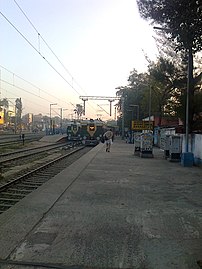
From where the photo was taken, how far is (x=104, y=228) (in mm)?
6902

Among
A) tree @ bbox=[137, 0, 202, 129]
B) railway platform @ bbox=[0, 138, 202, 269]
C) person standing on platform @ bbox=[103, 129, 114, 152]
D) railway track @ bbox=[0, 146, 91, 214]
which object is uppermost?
tree @ bbox=[137, 0, 202, 129]

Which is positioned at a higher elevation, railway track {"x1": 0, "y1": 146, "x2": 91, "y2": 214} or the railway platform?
the railway platform

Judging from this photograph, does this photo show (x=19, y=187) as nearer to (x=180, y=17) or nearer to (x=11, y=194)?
(x=11, y=194)

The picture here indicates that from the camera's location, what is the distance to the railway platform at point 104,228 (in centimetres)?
530

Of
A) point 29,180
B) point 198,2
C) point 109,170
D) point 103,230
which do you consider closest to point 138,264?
point 103,230

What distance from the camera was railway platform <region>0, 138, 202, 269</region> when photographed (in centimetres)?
530

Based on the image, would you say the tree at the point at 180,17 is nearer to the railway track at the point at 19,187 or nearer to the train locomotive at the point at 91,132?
the railway track at the point at 19,187

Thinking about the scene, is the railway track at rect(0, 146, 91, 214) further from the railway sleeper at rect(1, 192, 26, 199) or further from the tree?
the tree

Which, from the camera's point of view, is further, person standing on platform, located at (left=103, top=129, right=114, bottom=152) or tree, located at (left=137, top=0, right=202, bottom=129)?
person standing on platform, located at (left=103, top=129, right=114, bottom=152)

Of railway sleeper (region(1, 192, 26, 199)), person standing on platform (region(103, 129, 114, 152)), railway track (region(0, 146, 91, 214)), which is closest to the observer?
railway track (region(0, 146, 91, 214))

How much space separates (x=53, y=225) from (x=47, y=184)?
5337mm

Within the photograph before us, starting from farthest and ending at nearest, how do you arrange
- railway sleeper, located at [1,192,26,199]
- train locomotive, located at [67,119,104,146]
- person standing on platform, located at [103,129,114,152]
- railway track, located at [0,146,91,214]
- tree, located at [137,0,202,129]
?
Answer: train locomotive, located at [67,119,104,146] < person standing on platform, located at [103,129,114,152] < railway sleeper, located at [1,192,26,199] < railway track, located at [0,146,91,214] < tree, located at [137,0,202,129]

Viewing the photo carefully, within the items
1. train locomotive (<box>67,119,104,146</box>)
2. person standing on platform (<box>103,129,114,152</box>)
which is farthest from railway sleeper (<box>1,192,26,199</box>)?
train locomotive (<box>67,119,104,146</box>)

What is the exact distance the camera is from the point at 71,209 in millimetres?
8508
